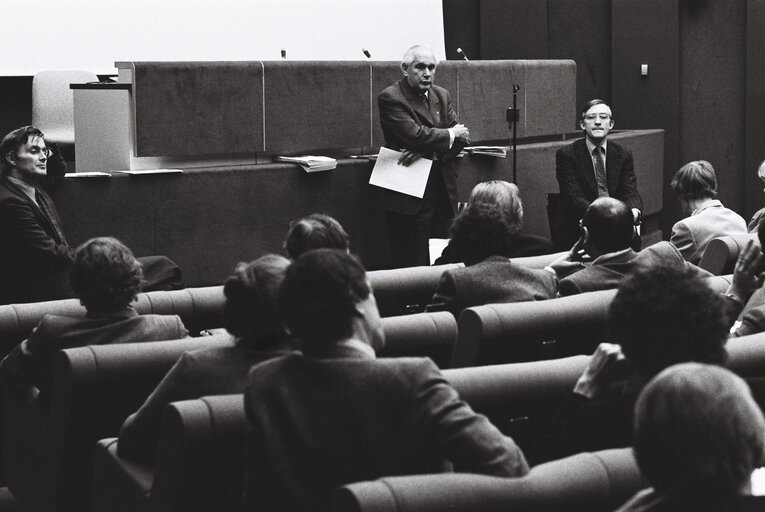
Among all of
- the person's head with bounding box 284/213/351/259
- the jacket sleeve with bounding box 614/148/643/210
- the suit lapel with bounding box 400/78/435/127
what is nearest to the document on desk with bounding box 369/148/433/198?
the suit lapel with bounding box 400/78/435/127

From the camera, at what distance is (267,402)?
6.89 feet

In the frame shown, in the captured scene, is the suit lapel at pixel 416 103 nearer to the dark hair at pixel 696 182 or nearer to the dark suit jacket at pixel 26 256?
the dark hair at pixel 696 182

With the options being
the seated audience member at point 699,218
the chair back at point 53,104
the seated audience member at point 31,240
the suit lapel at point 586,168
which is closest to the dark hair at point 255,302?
the seated audience member at point 31,240

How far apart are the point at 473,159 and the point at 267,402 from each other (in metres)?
5.47

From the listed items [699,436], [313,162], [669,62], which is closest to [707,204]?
[313,162]

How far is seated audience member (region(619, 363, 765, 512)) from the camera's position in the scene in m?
1.43

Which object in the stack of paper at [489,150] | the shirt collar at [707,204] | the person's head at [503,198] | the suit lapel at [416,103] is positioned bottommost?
the shirt collar at [707,204]

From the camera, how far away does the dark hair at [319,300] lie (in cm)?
213

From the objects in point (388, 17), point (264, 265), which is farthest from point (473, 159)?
point (264, 265)

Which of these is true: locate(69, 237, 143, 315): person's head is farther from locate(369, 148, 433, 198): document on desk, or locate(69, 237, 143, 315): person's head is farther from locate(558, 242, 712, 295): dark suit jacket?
locate(369, 148, 433, 198): document on desk

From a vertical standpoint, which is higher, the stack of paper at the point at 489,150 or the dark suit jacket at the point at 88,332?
the stack of paper at the point at 489,150

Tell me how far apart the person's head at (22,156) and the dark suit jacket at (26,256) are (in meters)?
0.09

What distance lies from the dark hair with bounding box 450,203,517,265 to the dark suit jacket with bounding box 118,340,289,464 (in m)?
1.29

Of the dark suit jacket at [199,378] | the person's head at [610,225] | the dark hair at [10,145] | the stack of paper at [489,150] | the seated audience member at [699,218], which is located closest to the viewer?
the dark suit jacket at [199,378]
